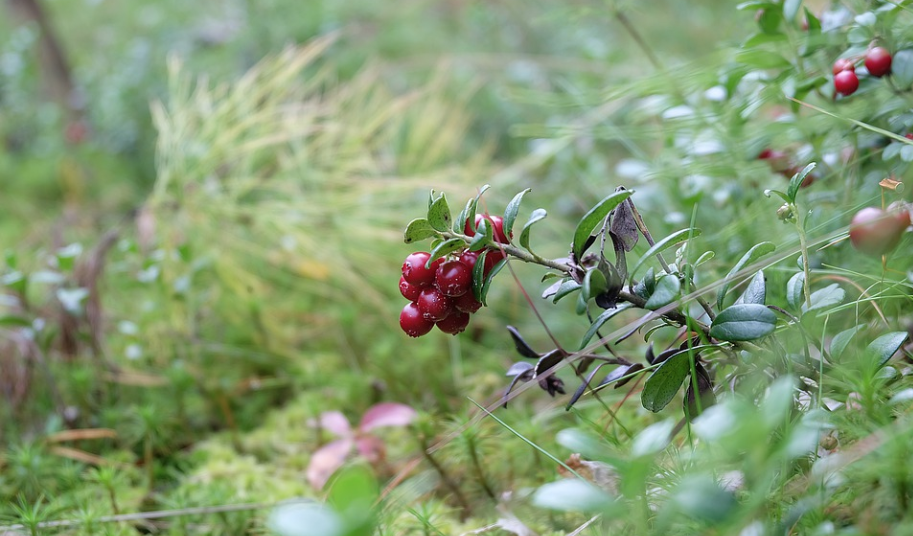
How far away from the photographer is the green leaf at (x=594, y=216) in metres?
0.62

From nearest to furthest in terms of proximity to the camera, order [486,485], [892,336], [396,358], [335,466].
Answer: [892,336], [486,485], [335,466], [396,358]

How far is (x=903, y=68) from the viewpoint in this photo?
0.81m

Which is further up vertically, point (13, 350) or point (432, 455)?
point (13, 350)

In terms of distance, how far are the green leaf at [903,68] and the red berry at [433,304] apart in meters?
0.61

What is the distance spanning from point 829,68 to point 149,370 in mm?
1360

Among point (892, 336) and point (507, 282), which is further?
point (507, 282)

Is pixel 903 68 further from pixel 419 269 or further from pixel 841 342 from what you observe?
pixel 419 269

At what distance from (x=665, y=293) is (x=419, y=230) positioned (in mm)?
239

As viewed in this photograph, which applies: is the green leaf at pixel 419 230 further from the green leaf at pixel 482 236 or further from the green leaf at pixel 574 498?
the green leaf at pixel 574 498

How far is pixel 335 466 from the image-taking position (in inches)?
43.9

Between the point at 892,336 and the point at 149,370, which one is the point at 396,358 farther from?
the point at 892,336

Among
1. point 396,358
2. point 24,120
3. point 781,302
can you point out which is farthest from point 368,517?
point 24,120

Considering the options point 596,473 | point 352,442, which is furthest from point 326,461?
point 596,473

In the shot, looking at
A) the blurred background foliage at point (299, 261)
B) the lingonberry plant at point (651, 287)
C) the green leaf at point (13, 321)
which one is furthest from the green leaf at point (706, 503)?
the green leaf at point (13, 321)
